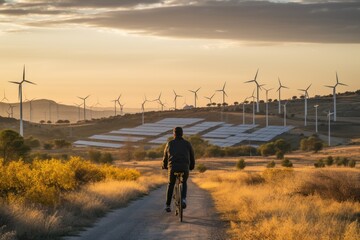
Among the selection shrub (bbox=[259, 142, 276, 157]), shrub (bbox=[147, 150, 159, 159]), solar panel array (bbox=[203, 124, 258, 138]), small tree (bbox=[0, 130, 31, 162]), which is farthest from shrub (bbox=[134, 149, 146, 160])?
small tree (bbox=[0, 130, 31, 162])

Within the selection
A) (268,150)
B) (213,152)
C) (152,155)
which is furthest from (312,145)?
(152,155)

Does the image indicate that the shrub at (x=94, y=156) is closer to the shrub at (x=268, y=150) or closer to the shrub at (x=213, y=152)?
the shrub at (x=213, y=152)

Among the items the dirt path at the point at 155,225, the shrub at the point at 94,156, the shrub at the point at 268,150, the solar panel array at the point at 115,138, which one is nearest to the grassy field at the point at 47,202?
the dirt path at the point at 155,225

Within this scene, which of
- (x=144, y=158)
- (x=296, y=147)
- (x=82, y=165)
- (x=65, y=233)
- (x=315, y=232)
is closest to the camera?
(x=315, y=232)

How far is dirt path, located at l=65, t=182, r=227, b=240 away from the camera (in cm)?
1747

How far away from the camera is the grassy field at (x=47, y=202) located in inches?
658

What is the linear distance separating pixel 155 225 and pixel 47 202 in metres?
3.59

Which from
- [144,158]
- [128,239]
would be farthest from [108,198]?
[144,158]

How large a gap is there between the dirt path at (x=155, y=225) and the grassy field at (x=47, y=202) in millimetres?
588

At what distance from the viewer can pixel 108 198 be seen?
26.3 m

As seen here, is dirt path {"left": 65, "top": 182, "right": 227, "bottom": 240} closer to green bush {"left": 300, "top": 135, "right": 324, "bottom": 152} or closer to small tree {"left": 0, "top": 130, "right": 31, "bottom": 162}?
small tree {"left": 0, "top": 130, "right": 31, "bottom": 162}

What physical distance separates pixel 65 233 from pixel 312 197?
12503 mm

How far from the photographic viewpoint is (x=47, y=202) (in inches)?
828

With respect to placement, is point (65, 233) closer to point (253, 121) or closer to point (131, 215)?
point (131, 215)
